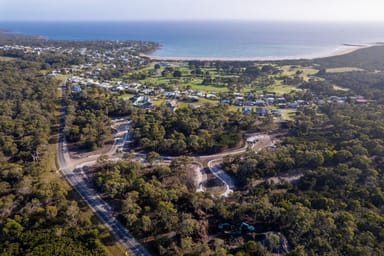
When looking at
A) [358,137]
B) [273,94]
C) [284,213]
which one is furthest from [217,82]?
[284,213]

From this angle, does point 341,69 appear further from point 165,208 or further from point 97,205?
point 97,205

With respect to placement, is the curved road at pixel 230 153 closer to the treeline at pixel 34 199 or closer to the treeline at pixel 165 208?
the treeline at pixel 165 208

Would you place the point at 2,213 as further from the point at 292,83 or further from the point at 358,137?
the point at 292,83

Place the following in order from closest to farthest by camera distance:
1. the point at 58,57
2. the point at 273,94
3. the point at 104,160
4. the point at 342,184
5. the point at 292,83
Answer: the point at 342,184 → the point at 104,160 → the point at 273,94 → the point at 292,83 → the point at 58,57

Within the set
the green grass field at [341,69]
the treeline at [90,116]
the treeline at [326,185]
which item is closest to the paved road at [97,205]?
the treeline at [90,116]

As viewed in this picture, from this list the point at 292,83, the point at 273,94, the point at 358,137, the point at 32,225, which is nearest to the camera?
the point at 32,225

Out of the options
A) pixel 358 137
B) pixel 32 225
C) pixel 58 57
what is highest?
pixel 58 57
